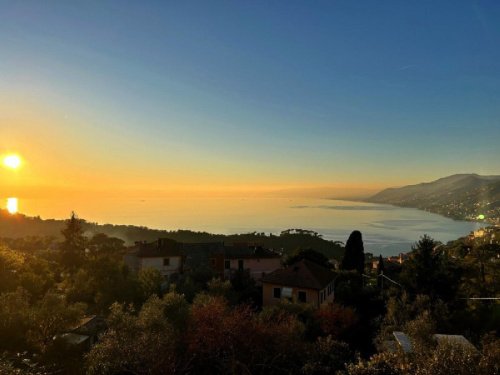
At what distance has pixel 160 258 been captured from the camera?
4956 cm

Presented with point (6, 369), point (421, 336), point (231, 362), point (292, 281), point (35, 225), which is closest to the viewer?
point (6, 369)

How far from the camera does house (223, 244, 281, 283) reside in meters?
48.0

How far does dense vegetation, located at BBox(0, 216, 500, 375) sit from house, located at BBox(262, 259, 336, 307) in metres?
3.11

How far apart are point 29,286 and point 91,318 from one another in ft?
42.6

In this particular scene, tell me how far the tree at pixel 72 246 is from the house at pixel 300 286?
3276cm

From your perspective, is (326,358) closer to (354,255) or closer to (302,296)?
(302,296)

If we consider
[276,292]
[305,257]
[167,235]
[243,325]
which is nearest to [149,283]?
[276,292]

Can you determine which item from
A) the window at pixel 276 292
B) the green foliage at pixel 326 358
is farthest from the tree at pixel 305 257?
the green foliage at pixel 326 358

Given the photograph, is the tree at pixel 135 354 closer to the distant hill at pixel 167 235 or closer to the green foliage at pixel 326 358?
the green foliage at pixel 326 358

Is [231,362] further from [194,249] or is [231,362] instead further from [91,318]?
[194,249]

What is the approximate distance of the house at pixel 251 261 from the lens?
48.0 meters

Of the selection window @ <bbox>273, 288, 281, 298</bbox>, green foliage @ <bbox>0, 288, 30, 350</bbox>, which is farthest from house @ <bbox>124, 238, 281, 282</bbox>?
green foliage @ <bbox>0, 288, 30, 350</bbox>

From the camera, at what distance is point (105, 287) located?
105ft

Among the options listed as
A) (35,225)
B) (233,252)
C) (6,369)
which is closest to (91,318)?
(6,369)
